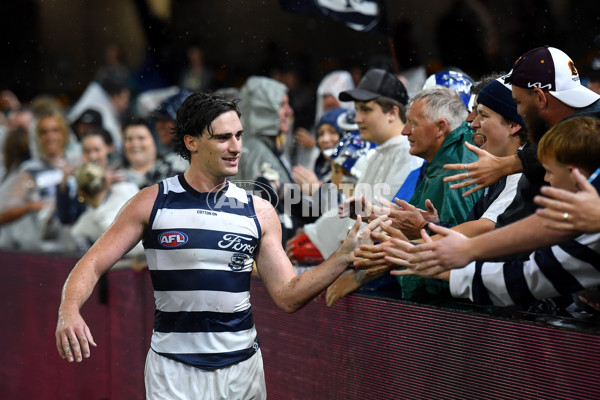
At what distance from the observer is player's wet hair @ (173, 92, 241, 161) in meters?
3.70

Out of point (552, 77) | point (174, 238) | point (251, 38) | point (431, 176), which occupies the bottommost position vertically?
point (174, 238)

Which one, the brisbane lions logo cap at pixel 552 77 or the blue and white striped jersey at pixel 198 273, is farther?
the blue and white striped jersey at pixel 198 273

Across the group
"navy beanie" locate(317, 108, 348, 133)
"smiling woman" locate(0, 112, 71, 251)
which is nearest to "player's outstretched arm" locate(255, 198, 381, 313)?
"navy beanie" locate(317, 108, 348, 133)

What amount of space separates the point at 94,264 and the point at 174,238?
346 mm

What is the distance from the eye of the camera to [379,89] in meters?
5.21

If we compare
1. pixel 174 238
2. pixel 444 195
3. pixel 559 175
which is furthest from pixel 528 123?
pixel 174 238

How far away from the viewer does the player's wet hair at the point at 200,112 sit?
370 cm

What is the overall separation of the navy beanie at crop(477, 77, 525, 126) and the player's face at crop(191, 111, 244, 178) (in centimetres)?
109

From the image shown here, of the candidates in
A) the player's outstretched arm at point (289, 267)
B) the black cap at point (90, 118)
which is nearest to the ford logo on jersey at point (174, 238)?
the player's outstretched arm at point (289, 267)

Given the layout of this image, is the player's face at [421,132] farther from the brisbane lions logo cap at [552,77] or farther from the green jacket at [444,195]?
the brisbane lions logo cap at [552,77]

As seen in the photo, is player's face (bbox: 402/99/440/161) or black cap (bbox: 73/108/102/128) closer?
player's face (bbox: 402/99/440/161)

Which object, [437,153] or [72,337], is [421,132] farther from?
[72,337]

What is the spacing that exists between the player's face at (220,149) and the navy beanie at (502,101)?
1.09m

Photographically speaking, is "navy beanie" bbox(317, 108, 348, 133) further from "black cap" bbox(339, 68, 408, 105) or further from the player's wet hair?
the player's wet hair
